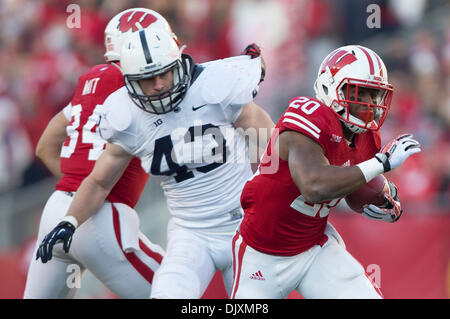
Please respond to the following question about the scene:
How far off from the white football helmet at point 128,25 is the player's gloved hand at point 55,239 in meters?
1.06

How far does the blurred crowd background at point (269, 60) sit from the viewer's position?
735 cm

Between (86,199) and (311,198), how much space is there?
149 cm

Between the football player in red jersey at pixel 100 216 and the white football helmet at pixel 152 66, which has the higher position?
the white football helmet at pixel 152 66

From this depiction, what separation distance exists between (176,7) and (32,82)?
6.04ft

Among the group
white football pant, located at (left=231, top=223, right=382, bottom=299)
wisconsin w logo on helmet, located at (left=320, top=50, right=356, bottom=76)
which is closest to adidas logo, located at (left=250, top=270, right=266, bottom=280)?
white football pant, located at (left=231, top=223, right=382, bottom=299)

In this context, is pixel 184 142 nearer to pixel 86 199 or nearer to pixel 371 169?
pixel 86 199

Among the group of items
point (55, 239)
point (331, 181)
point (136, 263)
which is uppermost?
point (331, 181)

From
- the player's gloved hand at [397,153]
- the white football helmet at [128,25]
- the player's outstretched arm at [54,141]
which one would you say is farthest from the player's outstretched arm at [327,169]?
the player's outstretched arm at [54,141]

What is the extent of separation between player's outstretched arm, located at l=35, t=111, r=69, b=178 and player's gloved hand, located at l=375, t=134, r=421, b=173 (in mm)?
2201

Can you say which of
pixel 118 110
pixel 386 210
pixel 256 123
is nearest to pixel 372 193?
pixel 386 210

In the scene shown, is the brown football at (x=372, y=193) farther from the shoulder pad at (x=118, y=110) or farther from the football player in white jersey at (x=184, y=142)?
the shoulder pad at (x=118, y=110)

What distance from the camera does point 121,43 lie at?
4.37 meters

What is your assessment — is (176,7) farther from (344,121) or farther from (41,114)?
(344,121)

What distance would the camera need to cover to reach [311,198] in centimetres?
319
